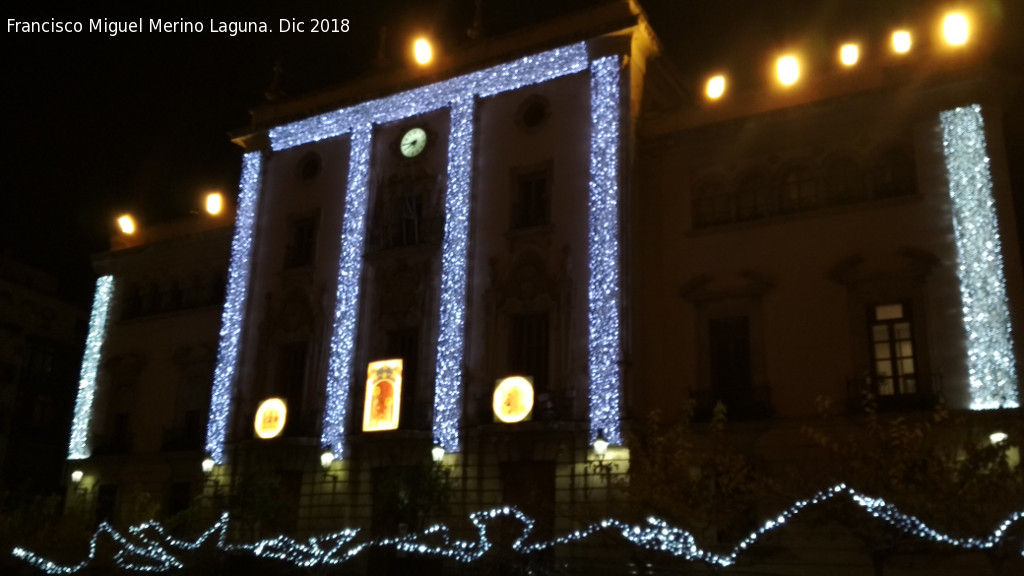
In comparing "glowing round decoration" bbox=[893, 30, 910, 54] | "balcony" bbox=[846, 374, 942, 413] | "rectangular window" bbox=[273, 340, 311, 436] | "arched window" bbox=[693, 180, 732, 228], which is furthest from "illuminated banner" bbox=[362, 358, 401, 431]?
"glowing round decoration" bbox=[893, 30, 910, 54]

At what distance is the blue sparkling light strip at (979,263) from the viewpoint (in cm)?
2120

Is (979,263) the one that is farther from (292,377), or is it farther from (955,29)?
(292,377)

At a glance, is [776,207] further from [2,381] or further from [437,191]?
[2,381]

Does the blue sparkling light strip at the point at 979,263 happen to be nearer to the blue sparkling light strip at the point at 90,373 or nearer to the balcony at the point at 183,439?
the balcony at the point at 183,439

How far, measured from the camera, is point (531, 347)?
26938 millimetres

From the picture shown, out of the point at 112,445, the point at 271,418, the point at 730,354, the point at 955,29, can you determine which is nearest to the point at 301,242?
the point at 271,418

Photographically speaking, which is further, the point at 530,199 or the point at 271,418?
the point at 271,418

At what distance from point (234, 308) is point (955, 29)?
22.5 m

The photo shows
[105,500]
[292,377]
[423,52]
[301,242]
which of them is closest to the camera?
[292,377]

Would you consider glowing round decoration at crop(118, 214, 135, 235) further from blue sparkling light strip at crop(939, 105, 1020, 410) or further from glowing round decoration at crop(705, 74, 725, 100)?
blue sparkling light strip at crop(939, 105, 1020, 410)

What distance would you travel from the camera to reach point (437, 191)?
29.8 m

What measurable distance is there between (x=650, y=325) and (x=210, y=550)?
12.5m

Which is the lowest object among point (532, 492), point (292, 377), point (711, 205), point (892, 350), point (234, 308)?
point (532, 492)

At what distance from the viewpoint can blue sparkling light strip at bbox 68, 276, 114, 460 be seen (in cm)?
3541
